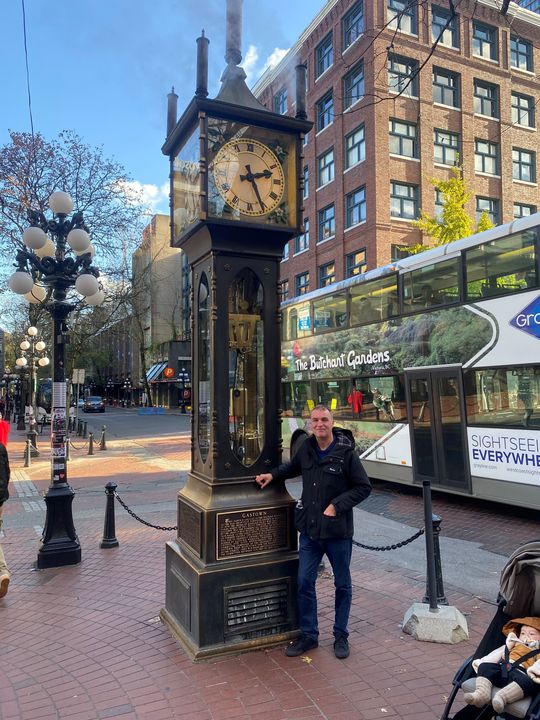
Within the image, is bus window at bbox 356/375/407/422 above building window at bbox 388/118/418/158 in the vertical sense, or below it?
below

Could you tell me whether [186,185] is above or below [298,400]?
above

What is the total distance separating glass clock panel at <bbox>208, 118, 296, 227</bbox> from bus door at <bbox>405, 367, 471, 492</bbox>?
591 cm

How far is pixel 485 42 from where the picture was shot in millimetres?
28141

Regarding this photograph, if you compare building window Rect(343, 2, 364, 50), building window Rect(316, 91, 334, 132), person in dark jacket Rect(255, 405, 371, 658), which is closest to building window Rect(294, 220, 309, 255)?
building window Rect(316, 91, 334, 132)

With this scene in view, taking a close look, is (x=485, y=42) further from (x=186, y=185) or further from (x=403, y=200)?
(x=186, y=185)

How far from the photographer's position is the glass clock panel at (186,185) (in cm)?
451

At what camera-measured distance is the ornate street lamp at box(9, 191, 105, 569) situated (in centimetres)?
687

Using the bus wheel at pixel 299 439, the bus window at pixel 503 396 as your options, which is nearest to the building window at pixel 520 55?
the bus window at pixel 503 396

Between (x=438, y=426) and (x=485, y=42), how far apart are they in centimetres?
2648

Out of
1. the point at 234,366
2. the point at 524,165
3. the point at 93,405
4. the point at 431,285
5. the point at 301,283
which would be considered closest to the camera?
the point at 234,366

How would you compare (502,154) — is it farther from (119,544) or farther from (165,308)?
(165,308)

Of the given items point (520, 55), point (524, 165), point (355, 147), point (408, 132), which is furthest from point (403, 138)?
point (520, 55)

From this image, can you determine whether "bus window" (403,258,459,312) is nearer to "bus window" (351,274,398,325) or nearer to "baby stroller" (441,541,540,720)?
"bus window" (351,274,398,325)

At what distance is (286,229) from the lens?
15.2 feet
